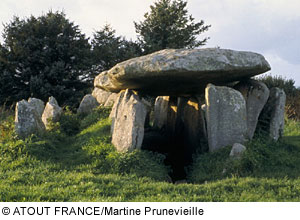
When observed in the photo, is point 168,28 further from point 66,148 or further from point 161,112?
point 66,148

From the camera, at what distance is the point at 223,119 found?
8430mm

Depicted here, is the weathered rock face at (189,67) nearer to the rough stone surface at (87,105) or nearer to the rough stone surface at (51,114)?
the rough stone surface at (51,114)

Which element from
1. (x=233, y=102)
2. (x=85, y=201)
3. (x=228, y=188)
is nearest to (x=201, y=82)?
(x=233, y=102)

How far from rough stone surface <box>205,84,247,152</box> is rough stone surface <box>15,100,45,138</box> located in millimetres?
5557

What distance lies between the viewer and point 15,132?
9633 millimetres

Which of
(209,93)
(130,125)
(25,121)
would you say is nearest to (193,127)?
(209,93)

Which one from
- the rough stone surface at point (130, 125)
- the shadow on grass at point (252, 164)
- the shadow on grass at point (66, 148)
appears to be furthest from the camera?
the shadow on grass at point (66, 148)

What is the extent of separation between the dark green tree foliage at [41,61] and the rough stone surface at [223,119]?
525 inches

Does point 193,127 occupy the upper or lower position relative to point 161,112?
lower

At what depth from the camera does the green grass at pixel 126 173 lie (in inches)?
221

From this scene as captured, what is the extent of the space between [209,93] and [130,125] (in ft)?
7.60

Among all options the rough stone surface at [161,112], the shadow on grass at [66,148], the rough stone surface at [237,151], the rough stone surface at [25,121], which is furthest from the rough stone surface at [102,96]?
the rough stone surface at [237,151]

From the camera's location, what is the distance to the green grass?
18.4 ft

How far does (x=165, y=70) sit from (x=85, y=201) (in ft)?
13.0
